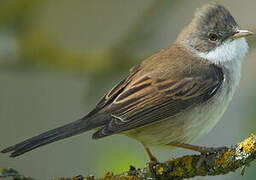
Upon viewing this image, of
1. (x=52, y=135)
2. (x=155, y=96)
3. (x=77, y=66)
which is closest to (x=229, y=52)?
(x=155, y=96)

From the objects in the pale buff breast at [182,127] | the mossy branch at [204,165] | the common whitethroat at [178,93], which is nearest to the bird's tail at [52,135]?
the common whitethroat at [178,93]

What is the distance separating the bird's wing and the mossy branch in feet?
1.61

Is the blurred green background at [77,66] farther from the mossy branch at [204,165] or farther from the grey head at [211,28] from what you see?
the mossy branch at [204,165]

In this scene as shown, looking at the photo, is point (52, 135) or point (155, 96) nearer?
point (52, 135)

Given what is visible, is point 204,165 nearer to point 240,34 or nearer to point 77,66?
point 240,34

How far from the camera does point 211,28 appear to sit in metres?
4.66

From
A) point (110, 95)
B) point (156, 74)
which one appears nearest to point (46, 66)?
point (110, 95)

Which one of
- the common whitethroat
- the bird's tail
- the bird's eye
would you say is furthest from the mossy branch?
the bird's eye

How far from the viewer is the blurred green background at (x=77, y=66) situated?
478 cm

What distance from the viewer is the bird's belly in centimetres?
407

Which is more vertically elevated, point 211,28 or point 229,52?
point 211,28

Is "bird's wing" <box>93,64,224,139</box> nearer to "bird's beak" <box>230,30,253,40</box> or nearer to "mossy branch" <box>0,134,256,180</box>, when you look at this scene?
"bird's beak" <box>230,30,253,40</box>

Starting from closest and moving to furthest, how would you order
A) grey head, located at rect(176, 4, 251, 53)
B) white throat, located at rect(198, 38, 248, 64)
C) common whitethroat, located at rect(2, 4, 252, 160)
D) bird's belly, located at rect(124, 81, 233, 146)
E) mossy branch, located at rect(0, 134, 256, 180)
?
mossy branch, located at rect(0, 134, 256, 180) → common whitethroat, located at rect(2, 4, 252, 160) → bird's belly, located at rect(124, 81, 233, 146) → white throat, located at rect(198, 38, 248, 64) → grey head, located at rect(176, 4, 251, 53)

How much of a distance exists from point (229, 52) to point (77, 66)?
5.37 feet
